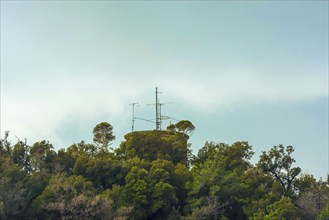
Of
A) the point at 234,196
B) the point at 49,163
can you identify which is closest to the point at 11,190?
the point at 49,163

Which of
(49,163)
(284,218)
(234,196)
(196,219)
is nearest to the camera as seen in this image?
(284,218)

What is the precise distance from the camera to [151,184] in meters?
33.5

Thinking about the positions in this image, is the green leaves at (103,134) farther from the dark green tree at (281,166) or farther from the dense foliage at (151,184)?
the dark green tree at (281,166)

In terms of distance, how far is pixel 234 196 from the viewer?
34094mm

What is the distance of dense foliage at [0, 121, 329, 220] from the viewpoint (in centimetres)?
3094

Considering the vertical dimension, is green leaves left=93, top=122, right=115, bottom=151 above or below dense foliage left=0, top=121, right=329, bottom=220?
above

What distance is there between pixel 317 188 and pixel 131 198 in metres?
14.4

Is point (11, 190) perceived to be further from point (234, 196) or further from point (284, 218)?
point (284, 218)

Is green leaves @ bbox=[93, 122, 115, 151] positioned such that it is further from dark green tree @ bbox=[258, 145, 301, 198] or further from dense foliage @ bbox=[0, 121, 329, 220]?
dark green tree @ bbox=[258, 145, 301, 198]

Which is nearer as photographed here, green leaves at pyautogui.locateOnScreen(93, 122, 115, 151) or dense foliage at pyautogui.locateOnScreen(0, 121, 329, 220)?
dense foliage at pyautogui.locateOnScreen(0, 121, 329, 220)

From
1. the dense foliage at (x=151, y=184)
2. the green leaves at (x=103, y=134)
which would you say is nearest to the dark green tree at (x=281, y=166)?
the dense foliage at (x=151, y=184)

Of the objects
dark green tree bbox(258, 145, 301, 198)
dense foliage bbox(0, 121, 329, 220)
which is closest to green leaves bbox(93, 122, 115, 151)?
dense foliage bbox(0, 121, 329, 220)

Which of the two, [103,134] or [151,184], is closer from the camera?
[151,184]

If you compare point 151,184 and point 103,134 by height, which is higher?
point 103,134
